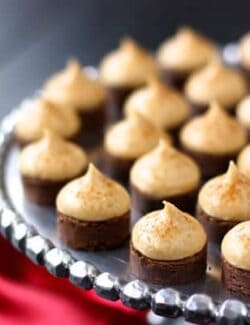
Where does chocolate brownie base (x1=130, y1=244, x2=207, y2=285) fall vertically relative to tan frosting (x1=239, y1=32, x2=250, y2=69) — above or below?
below

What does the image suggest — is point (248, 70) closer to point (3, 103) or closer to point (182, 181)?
point (182, 181)

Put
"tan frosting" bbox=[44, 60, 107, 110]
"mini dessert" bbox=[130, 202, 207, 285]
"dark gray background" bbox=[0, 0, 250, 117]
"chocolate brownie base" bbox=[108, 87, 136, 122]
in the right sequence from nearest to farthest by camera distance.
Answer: "mini dessert" bbox=[130, 202, 207, 285]
"tan frosting" bbox=[44, 60, 107, 110]
"chocolate brownie base" bbox=[108, 87, 136, 122]
"dark gray background" bbox=[0, 0, 250, 117]

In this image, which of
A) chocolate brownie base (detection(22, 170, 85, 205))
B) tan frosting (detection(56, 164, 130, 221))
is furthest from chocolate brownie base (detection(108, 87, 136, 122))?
tan frosting (detection(56, 164, 130, 221))

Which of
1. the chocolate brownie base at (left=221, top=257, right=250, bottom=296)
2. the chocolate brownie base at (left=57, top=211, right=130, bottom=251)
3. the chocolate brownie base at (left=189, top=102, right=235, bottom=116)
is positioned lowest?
the chocolate brownie base at (left=221, top=257, right=250, bottom=296)

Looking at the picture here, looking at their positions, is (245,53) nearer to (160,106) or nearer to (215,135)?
(160,106)

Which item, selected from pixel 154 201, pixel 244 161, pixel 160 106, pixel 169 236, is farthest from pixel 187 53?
pixel 169 236

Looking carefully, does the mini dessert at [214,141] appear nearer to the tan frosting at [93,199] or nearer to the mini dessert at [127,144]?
the mini dessert at [127,144]

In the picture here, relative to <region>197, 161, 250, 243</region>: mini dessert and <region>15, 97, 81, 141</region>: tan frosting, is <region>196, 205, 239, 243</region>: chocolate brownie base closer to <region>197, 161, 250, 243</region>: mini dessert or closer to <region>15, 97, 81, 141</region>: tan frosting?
<region>197, 161, 250, 243</region>: mini dessert
